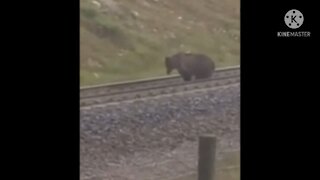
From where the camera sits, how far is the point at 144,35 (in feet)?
10.5

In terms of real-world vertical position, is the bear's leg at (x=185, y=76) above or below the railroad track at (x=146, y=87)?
above

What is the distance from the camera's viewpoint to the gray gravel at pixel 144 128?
316 centimetres

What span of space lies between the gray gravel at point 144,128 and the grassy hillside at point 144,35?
16 centimetres

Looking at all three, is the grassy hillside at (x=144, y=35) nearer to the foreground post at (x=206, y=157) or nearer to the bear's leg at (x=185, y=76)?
the bear's leg at (x=185, y=76)

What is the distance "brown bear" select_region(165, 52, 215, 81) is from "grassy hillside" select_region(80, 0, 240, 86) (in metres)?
0.03

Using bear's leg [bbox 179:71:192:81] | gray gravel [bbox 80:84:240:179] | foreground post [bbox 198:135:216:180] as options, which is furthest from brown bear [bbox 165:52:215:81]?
foreground post [bbox 198:135:216:180]

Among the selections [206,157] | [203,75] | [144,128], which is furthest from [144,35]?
[206,157]

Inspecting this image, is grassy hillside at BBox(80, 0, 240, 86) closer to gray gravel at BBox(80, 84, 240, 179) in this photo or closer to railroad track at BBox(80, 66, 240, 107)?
railroad track at BBox(80, 66, 240, 107)
